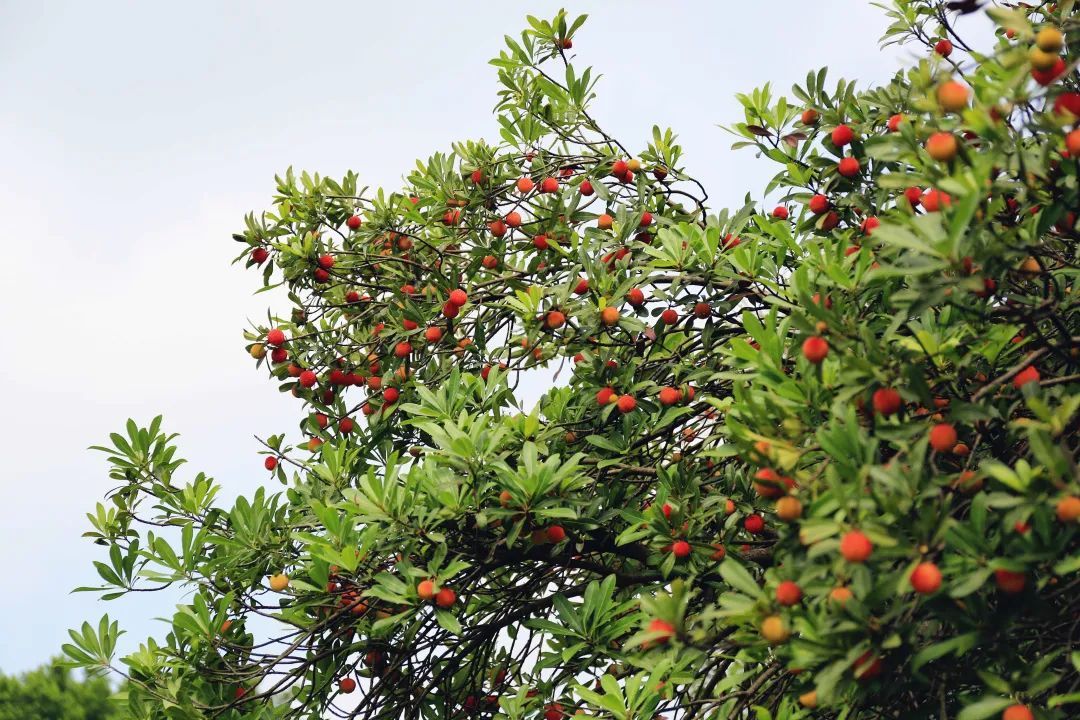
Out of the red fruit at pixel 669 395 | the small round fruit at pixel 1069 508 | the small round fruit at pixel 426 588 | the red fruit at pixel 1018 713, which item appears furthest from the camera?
the red fruit at pixel 669 395

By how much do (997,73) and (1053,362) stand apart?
173cm

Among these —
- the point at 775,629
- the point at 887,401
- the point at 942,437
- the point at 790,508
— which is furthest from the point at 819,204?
the point at 775,629

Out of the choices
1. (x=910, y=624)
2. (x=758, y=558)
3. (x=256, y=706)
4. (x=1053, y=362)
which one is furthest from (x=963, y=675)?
(x=256, y=706)

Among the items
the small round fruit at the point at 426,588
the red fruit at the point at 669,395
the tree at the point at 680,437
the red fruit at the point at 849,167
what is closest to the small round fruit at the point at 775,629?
the tree at the point at 680,437

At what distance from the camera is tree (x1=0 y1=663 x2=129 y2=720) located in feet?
59.6

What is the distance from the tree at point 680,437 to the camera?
309 centimetres

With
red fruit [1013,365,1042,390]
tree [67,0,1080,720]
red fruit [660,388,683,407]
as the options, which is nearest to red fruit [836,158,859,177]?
tree [67,0,1080,720]

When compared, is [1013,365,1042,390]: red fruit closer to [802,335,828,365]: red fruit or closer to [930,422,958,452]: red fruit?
[930,422,958,452]: red fruit

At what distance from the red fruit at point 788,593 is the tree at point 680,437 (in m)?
0.01

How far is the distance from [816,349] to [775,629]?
0.93 metres

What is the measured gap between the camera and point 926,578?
2902 millimetres

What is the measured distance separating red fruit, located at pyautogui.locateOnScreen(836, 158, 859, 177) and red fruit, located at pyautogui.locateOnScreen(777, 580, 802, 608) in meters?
2.60

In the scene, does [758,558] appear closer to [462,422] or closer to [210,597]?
[462,422]

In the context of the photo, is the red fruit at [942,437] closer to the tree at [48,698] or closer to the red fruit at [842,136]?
the red fruit at [842,136]
